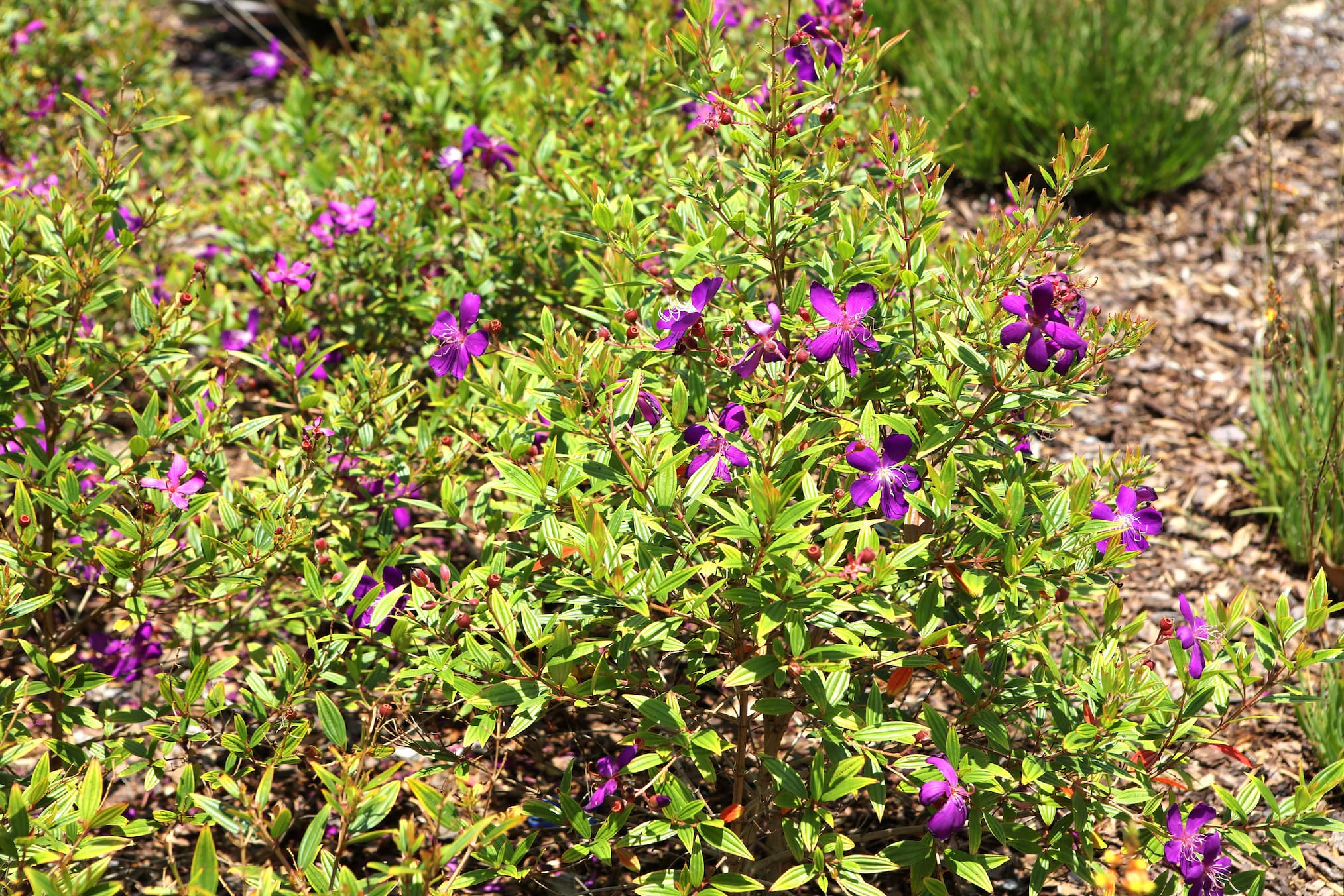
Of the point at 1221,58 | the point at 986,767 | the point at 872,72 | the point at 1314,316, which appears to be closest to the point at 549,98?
the point at 872,72

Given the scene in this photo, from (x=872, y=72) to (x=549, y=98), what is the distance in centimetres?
144

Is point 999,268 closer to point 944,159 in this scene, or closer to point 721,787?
point 721,787

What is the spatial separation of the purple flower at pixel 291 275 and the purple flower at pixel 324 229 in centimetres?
11

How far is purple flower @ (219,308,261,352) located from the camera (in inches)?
118

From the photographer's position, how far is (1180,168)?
4.73m

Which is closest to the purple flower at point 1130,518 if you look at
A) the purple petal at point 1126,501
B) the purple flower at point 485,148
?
the purple petal at point 1126,501

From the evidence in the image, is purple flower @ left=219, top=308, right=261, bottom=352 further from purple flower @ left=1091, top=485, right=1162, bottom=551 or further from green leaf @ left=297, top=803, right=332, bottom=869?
purple flower @ left=1091, top=485, right=1162, bottom=551

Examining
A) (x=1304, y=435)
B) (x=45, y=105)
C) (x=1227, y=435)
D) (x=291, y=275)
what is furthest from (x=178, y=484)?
(x=1227, y=435)

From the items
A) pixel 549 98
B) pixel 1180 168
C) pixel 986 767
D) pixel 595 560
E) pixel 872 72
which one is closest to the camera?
pixel 595 560

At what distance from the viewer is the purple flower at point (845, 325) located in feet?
6.30

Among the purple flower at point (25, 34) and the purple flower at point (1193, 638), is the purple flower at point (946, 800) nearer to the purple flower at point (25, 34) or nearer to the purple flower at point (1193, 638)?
the purple flower at point (1193, 638)

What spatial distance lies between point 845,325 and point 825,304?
0.06 m

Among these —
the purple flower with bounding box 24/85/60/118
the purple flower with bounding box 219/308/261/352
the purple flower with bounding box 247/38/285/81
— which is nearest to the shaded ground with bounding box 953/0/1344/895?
the purple flower with bounding box 219/308/261/352

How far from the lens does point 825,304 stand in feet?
6.37
